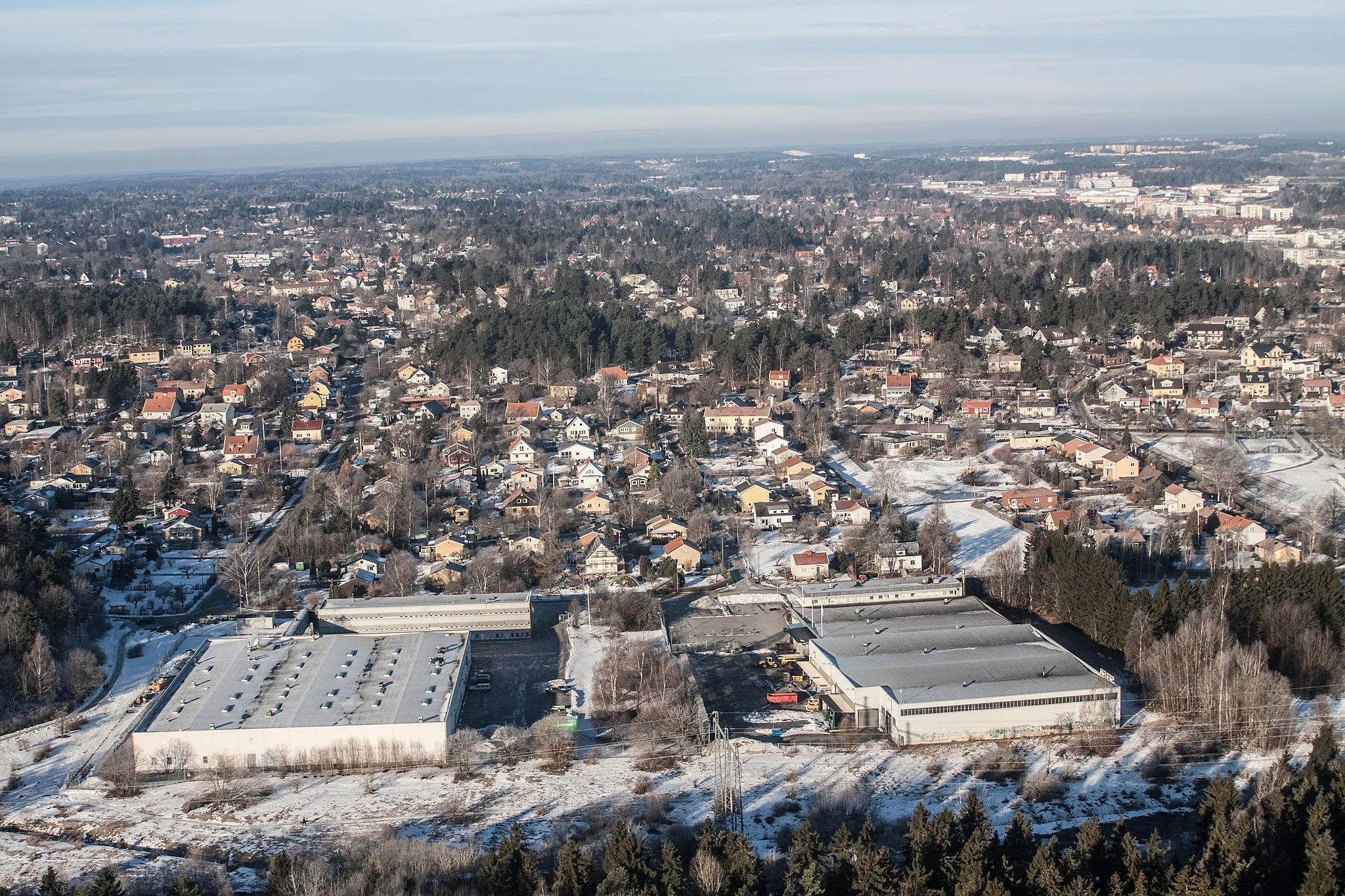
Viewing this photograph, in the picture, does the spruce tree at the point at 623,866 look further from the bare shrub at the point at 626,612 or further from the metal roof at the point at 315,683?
the bare shrub at the point at 626,612

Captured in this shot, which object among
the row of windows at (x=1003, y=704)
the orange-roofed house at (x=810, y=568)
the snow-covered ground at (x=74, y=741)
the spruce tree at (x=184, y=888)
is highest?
the spruce tree at (x=184, y=888)

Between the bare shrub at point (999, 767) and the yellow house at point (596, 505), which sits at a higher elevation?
the yellow house at point (596, 505)

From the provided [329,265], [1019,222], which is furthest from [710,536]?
[1019,222]

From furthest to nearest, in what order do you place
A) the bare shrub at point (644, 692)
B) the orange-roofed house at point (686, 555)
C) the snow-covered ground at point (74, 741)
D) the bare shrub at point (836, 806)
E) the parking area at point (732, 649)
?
1. the orange-roofed house at point (686, 555)
2. the parking area at point (732, 649)
3. the bare shrub at point (644, 692)
4. the snow-covered ground at point (74, 741)
5. the bare shrub at point (836, 806)

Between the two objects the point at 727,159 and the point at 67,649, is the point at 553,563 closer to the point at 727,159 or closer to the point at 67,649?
the point at 67,649

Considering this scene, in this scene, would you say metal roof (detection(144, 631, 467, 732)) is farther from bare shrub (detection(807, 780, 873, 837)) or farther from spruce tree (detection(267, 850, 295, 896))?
bare shrub (detection(807, 780, 873, 837))

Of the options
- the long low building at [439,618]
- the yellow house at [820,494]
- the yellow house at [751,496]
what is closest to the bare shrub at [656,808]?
the long low building at [439,618]

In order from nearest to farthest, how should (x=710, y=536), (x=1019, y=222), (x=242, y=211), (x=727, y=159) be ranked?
(x=710, y=536)
(x=1019, y=222)
(x=242, y=211)
(x=727, y=159)
